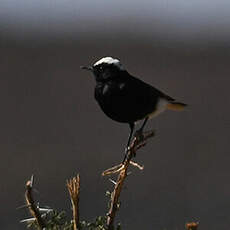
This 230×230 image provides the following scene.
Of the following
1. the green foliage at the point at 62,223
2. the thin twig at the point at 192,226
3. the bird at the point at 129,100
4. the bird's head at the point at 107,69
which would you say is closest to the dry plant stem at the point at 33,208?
the green foliage at the point at 62,223

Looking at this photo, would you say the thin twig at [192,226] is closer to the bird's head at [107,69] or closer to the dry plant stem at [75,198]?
the dry plant stem at [75,198]

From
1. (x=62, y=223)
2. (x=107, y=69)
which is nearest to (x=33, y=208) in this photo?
(x=62, y=223)

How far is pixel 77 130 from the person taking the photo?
1581 cm

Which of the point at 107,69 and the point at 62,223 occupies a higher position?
the point at 107,69

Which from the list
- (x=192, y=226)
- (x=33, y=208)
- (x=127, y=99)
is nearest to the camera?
(x=192, y=226)

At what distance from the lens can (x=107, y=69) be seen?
431cm

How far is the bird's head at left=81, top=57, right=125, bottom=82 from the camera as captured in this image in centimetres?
418

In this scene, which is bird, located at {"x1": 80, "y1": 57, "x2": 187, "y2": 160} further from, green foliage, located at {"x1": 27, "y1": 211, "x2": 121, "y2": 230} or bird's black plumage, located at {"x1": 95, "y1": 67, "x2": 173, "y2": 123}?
green foliage, located at {"x1": 27, "y1": 211, "x2": 121, "y2": 230}

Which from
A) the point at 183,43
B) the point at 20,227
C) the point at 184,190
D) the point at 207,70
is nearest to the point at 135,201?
the point at 184,190

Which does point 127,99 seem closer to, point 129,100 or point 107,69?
point 129,100

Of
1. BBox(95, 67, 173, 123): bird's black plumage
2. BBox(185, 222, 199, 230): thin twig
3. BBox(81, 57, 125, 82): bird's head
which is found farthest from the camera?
BBox(81, 57, 125, 82): bird's head

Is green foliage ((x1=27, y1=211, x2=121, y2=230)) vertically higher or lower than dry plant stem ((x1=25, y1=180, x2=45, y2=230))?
lower

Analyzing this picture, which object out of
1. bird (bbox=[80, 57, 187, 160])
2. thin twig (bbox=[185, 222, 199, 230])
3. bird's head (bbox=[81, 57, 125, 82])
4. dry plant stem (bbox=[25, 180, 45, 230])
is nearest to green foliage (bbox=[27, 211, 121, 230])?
dry plant stem (bbox=[25, 180, 45, 230])

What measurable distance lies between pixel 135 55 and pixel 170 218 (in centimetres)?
1178
